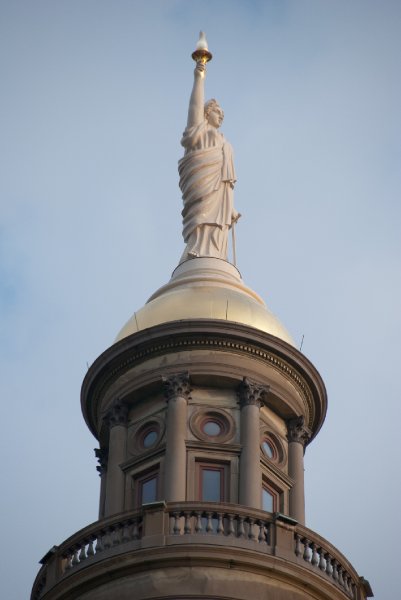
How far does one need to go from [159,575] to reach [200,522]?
1.53 meters

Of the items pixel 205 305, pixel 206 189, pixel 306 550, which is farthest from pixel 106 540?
pixel 206 189

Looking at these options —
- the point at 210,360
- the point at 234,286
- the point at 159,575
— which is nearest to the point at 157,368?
the point at 210,360

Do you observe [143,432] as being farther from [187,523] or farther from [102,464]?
[187,523]

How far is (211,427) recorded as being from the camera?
41.9 meters

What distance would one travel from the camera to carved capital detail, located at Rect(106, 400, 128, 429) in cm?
4300

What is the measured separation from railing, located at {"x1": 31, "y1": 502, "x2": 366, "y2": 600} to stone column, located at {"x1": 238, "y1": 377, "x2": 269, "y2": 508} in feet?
5.36

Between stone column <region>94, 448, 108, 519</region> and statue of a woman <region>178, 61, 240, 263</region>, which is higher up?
statue of a woman <region>178, 61, 240, 263</region>

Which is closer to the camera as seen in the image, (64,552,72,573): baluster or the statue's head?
(64,552,72,573): baluster

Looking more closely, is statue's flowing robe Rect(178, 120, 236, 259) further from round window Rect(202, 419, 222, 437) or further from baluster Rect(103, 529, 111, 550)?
baluster Rect(103, 529, 111, 550)

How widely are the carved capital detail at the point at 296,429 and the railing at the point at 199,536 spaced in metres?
4.82

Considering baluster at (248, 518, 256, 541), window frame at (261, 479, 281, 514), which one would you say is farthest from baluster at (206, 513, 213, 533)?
window frame at (261, 479, 281, 514)

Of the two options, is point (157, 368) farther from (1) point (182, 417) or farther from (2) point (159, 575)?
(2) point (159, 575)

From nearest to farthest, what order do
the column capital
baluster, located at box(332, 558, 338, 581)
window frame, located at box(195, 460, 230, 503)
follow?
baluster, located at box(332, 558, 338, 581), window frame, located at box(195, 460, 230, 503), the column capital

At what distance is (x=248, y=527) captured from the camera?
38.1 meters
